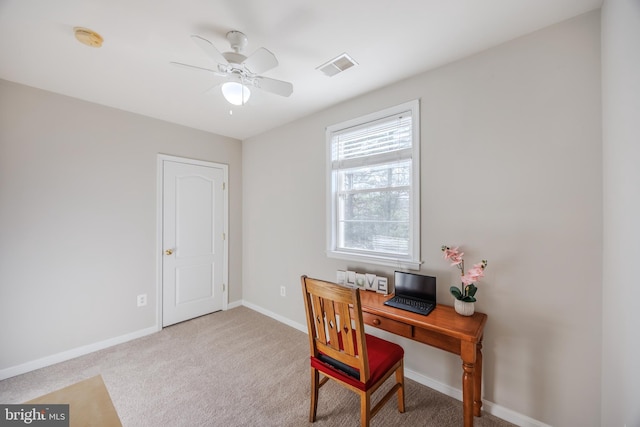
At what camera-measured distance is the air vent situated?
189 cm

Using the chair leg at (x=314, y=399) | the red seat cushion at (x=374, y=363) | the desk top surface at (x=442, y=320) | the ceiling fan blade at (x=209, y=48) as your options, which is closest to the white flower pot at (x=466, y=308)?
the desk top surface at (x=442, y=320)

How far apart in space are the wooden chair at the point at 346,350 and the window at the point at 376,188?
821 millimetres

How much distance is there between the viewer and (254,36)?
168cm

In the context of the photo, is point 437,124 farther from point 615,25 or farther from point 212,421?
point 212,421

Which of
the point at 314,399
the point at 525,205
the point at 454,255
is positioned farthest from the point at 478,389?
the point at 525,205

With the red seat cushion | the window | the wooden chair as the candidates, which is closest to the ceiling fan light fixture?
the window

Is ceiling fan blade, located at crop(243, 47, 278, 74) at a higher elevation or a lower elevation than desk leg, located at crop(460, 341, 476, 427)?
higher

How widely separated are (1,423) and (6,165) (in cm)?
228

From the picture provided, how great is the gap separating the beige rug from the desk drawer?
4.93ft

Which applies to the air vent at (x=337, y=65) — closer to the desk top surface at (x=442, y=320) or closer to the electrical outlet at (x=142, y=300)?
the desk top surface at (x=442, y=320)

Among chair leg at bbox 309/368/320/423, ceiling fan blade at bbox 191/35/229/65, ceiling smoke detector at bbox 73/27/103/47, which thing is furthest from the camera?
chair leg at bbox 309/368/320/423

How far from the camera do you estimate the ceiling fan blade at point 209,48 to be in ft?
4.39

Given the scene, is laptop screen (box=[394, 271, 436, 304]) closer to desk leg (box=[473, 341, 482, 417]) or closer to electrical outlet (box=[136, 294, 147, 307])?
desk leg (box=[473, 341, 482, 417])

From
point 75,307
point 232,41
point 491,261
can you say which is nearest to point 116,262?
point 75,307
